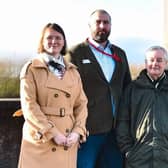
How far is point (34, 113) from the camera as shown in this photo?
12.0ft

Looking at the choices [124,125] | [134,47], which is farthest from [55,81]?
[134,47]

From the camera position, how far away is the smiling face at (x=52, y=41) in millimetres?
3846

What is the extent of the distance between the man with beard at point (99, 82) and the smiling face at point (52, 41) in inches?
18.1

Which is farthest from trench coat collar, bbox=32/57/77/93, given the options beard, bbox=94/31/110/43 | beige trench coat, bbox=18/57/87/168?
beard, bbox=94/31/110/43

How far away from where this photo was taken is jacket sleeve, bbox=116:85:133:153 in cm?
407

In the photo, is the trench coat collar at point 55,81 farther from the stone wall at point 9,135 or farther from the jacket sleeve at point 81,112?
the stone wall at point 9,135

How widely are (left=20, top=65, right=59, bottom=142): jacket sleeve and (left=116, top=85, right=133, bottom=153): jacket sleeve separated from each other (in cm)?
63

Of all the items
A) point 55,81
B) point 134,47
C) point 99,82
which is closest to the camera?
point 55,81

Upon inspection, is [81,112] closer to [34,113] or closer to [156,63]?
[34,113]

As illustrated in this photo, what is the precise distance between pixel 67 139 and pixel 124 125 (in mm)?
591

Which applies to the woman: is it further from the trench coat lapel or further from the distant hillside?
the distant hillside

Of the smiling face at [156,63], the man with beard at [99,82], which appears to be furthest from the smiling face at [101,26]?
the smiling face at [156,63]

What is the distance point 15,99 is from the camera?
5121 millimetres

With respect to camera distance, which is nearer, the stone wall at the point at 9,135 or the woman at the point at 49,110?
the woman at the point at 49,110
